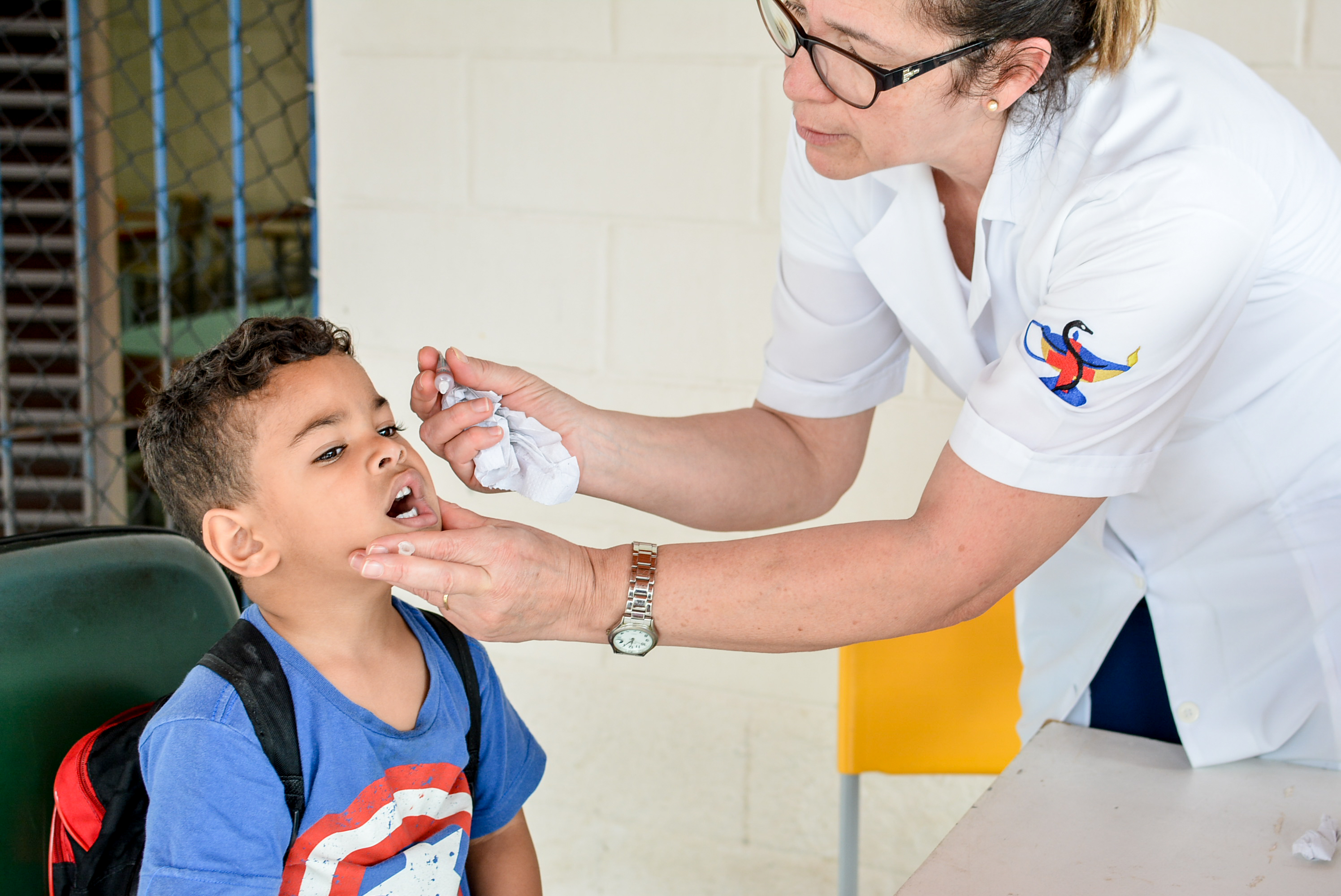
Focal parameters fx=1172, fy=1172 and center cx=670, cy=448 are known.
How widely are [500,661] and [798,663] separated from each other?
62 cm

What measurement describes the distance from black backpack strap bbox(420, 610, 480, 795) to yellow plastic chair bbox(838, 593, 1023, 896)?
58cm

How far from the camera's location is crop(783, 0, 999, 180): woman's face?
38.3 inches

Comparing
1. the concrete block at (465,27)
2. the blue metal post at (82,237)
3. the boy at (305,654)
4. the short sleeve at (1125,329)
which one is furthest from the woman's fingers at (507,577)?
the blue metal post at (82,237)

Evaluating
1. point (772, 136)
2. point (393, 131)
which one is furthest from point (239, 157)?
point (772, 136)

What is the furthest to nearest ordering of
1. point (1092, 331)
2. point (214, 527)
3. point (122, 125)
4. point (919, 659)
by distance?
point (122, 125) → point (919, 659) → point (214, 527) → point (1092, 331)

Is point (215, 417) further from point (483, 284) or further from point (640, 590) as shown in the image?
point (483, 284)

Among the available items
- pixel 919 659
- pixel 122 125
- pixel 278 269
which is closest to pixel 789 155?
pixel 919 659

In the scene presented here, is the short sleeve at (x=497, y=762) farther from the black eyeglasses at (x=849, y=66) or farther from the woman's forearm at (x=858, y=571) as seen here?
the black eyeglasses at (x=849, y=66)

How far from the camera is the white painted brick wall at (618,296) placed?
2.00 metres

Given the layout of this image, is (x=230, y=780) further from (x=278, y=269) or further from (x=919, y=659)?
(x=278, y=269)

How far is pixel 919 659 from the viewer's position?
5.22 feet

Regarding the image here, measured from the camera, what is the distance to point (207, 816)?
945 mm

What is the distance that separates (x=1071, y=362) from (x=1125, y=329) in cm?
5

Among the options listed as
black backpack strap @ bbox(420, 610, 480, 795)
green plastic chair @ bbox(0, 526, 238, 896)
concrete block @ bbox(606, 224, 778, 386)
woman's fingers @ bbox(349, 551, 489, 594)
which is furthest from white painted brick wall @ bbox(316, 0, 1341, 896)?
woman's fingers @ bbox(349, 551, 489, 594)
